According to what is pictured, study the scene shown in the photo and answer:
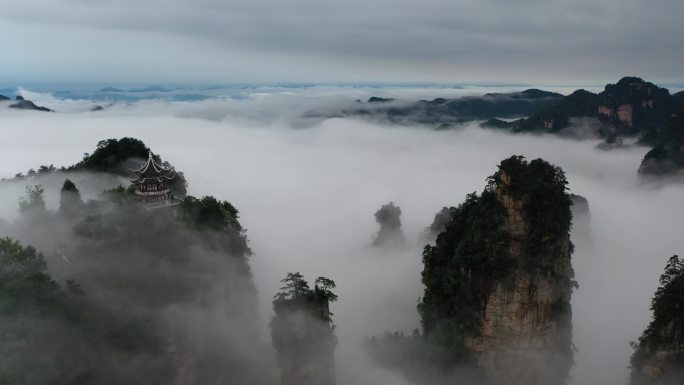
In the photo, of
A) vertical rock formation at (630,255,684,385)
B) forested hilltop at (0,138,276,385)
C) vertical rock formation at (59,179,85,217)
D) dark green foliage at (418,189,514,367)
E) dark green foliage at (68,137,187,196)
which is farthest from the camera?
dark green foliage at (68,137,187,196)

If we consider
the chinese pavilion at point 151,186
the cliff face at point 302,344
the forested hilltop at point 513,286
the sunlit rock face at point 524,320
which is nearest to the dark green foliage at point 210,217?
the chinese pavilion at point 151,186

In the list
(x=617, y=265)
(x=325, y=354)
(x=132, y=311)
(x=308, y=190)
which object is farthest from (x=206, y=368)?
(x=308, y=190)

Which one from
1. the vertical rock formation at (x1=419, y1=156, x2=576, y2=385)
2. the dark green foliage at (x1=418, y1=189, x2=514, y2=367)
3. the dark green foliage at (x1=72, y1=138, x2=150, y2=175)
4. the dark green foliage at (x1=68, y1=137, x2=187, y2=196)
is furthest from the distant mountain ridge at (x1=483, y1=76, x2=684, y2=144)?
the vertical rock formation at (x1=419, y1=156, x2=576, y2=385)

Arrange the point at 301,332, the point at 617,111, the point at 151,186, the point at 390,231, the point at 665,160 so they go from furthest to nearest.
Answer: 1. the point at 617,111
2. the point at 665,160
3. the point at 390,231
4. the point at 151,186
5. the point at 301,332

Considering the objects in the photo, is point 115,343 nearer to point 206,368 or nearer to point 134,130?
point 206,368

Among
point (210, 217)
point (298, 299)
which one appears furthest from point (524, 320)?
point (210, 217)

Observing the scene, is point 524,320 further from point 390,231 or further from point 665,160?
→ point 665,160

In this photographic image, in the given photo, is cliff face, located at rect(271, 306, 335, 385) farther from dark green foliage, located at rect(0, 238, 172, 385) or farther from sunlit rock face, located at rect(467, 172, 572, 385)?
sunlit rock face, located at rect(467, 172, 572, 385)
